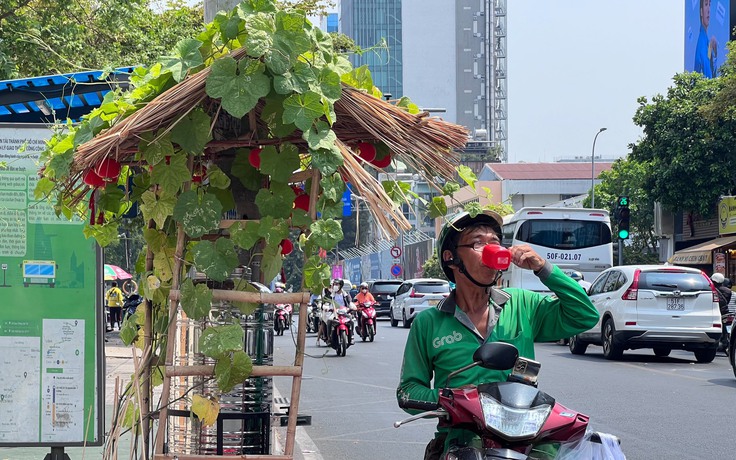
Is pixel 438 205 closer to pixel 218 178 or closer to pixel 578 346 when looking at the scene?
pixel 218 178

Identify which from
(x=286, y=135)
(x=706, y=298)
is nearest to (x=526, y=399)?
(x=286, y=135)

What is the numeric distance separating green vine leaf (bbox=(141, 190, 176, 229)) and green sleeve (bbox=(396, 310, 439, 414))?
99cm

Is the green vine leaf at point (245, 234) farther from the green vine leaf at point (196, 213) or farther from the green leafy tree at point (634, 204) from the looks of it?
the green leafy tree at point (634, 204)

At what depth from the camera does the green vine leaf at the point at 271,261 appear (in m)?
4.07

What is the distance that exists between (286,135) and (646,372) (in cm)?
1357

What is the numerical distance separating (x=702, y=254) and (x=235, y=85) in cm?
3490

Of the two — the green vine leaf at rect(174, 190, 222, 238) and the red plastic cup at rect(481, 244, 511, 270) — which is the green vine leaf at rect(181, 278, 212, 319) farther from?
the red plastic cup at rect(481, 244, 511, 270)

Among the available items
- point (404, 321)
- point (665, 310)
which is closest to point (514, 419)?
point (665, 310)

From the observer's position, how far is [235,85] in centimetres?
359

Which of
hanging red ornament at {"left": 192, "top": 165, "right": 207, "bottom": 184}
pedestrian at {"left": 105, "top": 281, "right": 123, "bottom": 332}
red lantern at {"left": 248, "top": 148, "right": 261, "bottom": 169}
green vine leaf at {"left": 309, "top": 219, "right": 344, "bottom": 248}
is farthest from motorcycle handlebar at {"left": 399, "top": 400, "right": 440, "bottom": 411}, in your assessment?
pedestrian at {"left": 105, "top": 281, "right": 123, "bottom": 332}

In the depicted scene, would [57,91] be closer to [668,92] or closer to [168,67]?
[168,67]

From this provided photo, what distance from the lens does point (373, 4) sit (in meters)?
162

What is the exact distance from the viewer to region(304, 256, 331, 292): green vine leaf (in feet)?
12.7

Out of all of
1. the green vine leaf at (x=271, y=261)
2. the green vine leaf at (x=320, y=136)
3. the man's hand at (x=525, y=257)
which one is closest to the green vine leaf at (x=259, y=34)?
the green vine leaf at (x=320, y=136)
